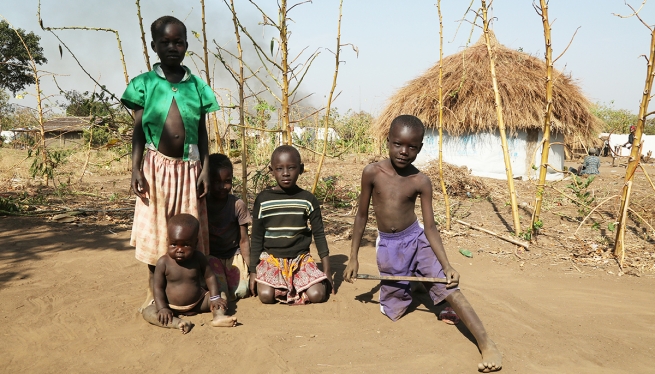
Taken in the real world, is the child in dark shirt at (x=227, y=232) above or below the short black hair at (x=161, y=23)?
below

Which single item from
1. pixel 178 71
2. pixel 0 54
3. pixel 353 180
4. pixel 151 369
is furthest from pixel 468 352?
pixel 0 54

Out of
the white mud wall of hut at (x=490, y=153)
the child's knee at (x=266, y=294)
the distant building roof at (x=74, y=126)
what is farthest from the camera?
the white mud wall of hut at (x=490, y=153)

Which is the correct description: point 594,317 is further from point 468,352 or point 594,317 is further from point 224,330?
point 224,330

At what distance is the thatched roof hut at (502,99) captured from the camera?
9750 millimetres

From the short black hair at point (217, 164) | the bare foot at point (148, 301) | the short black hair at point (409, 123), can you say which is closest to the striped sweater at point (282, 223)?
the short black hair at point (217, 164)

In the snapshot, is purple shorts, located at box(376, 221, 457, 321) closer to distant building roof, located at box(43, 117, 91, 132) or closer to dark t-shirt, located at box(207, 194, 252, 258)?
dark t-shirt, located at box(207, 194, 252, 258)

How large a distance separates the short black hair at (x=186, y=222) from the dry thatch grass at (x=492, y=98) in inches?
315

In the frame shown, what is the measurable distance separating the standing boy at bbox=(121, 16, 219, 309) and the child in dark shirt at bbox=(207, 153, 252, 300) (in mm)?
283

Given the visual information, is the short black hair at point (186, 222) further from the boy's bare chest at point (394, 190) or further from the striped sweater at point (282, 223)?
the boy's bare chest at point (394, 190)

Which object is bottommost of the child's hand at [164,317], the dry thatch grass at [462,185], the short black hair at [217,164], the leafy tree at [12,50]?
the child's hand at [164,317]

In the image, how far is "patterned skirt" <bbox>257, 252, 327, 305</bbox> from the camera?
2965 millimetres

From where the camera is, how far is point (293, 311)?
9.32ft

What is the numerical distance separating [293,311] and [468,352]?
111 centimetres

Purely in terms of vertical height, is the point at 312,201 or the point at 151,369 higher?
the point at 312,201
